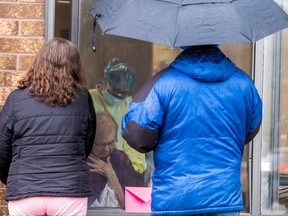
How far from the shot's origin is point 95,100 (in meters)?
6.12

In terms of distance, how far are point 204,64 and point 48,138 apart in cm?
103

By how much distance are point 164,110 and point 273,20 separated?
2.84ft

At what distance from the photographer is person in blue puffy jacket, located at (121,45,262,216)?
4184 millimetres

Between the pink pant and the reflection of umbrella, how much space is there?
1.04m

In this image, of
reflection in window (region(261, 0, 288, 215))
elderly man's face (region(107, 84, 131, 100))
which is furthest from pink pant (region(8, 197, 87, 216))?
reflection in window (region(261, 0, 288, 215))

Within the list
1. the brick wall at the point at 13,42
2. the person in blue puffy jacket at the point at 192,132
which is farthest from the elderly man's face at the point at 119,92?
the person in blue puffy jacket at the point at 192,132

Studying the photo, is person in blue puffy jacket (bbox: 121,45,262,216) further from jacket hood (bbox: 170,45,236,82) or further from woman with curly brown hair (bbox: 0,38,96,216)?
woman with curly brown hair (bbox: 0,38,96,216)

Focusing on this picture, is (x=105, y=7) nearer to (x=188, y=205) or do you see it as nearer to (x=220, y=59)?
(x=220, y=59)

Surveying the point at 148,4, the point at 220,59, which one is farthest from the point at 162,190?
the point at 148,4

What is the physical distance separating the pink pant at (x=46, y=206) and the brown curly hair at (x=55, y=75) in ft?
1.89

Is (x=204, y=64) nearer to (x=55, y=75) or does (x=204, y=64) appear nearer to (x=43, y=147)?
(x=55, y=75)

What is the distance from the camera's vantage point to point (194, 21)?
419cm

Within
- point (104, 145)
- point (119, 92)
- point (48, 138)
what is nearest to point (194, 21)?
point (48, 138)

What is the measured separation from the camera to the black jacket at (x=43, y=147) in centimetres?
439
